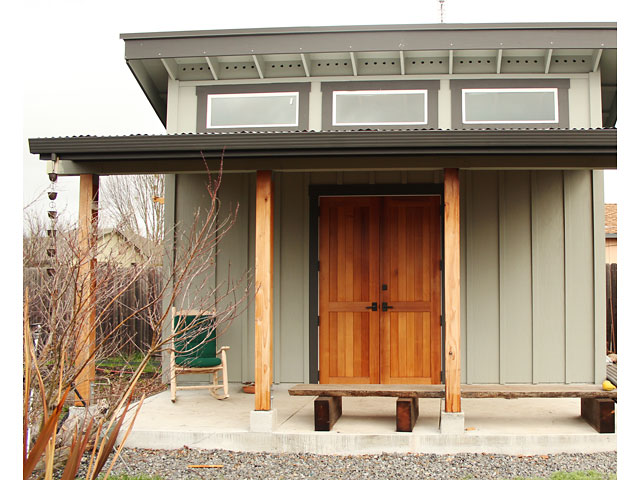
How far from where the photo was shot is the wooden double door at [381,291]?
7492mm

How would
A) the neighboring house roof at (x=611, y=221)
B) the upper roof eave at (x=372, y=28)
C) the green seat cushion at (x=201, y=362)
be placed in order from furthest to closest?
1. the neighboring house roof at (x=611, y=221)
2. the upper roof eave at (x=372, y=28)
3. the green seat cushion at (x=201, y=362)

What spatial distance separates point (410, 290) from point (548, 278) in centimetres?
155

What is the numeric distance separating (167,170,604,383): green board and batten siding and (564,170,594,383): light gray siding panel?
1 centimetres

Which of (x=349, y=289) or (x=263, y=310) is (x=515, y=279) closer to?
(x=349, y=289)

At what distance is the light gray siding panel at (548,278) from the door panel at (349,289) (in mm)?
1782

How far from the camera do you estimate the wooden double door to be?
7492 mm

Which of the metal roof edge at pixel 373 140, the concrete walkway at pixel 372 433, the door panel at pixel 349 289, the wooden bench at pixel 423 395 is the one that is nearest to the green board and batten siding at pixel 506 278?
the door panel at pixel 349 289

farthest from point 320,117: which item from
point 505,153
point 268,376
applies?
point 268,376

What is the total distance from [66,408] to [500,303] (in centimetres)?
465

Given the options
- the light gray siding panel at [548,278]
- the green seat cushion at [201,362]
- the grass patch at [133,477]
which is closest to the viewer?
the grass patch at [133,477]

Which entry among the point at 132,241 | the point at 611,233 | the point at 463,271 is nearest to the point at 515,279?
the point at 463,271

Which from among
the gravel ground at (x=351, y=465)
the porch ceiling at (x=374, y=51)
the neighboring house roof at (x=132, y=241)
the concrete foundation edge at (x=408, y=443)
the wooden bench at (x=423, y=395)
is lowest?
the gravel ground at (x=351, y=465)

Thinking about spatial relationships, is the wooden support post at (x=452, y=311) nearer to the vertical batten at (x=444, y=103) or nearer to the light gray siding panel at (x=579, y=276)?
the vertical batten at (x=444, y=103)

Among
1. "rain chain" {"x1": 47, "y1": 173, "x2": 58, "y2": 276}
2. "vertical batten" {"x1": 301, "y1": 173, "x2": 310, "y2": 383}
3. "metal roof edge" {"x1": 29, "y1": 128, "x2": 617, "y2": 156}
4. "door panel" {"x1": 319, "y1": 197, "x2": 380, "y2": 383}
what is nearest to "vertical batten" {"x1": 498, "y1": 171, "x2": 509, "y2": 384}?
"door panel" {"x1": 319, "y1": 197, "x2": 380, "y2": 383}
